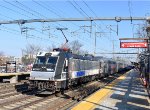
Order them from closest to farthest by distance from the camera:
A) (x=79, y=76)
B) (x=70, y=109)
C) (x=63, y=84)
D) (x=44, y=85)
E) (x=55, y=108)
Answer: (x=70, y=109) < (x=55, y=108) < (x=44, y=85) < (x=63, y=84) < (x=79, y=76)

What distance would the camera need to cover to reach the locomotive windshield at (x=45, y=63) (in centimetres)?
2330

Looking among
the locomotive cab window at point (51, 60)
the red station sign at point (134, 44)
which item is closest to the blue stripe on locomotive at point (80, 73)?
the locomotive cab window at point (51, 60)

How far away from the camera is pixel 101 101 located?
19281 millimetres

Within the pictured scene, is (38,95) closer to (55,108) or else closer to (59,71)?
(59,71)

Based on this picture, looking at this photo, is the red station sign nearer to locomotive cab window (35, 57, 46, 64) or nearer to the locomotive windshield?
the locomotive windshield

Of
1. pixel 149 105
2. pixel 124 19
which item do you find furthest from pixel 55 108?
pixel 124 19

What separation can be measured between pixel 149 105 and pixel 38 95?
8715 mm

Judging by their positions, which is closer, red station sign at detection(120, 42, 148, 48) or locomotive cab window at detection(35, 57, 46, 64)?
locomotive cab window at detection(35, 57, 46, 64)

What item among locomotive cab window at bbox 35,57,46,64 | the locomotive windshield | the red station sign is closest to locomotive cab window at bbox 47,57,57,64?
the locomotive windshield

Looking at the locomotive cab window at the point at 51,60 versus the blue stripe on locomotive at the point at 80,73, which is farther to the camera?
the blue stripe on locomotive at the point at 80,73

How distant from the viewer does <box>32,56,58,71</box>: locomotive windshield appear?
2330 cm

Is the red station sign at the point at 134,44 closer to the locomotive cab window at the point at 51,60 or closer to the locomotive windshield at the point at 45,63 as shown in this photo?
the locomotive cab window at the point at 51,60

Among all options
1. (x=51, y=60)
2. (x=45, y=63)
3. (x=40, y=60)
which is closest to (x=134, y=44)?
(x=51, y=60)

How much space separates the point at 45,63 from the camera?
23734mm
